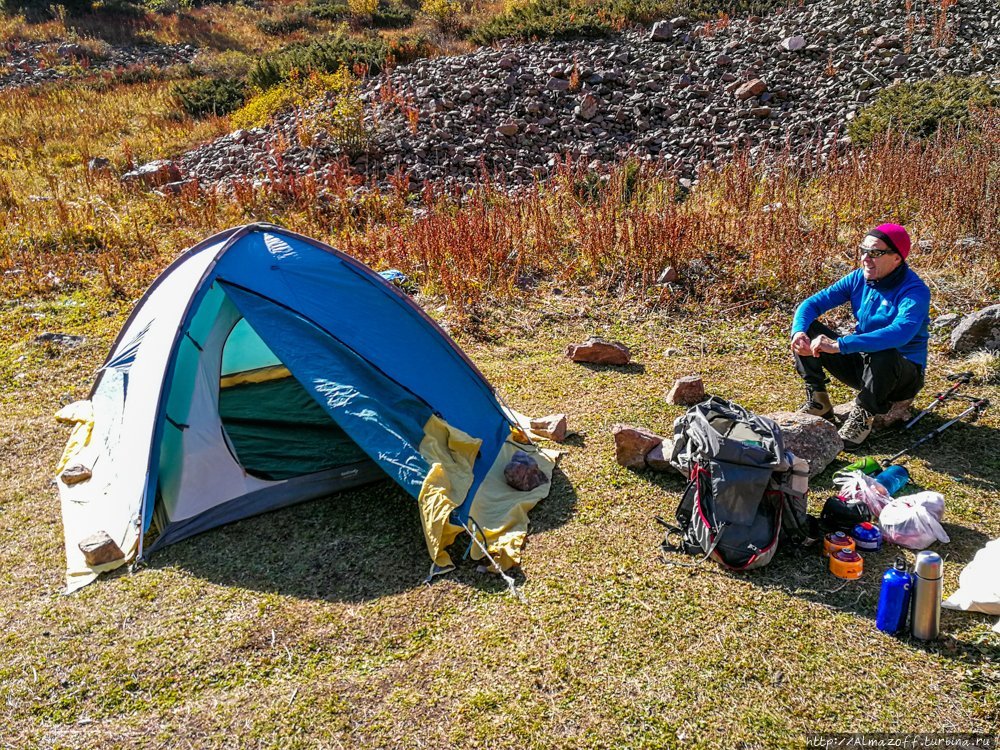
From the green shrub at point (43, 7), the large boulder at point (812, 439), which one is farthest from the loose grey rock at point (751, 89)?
the green shrub at point (43, 7)

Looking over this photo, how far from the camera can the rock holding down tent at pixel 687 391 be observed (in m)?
5.62

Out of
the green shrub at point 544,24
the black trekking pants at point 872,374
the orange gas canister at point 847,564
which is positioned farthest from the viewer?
the green shrub at point 544,24

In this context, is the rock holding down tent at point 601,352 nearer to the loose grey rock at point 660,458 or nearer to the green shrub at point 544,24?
the loose grey rock at point 660,458

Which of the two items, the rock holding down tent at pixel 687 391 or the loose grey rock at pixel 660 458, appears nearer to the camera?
the loose grey rock at pixel 660 458

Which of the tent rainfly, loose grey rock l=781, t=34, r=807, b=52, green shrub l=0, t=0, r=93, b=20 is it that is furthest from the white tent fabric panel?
green shrub l=0, t=0, r=93, b=20

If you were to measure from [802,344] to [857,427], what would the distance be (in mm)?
646

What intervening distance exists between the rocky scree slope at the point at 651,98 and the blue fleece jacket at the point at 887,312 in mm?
5449

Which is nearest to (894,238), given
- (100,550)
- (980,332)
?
(980,332)

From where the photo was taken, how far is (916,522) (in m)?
3.92

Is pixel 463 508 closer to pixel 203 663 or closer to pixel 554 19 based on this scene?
pixel 203 663

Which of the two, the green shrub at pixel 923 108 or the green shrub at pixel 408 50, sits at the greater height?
the green shrub at pixel 408 50

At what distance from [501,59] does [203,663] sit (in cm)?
1271

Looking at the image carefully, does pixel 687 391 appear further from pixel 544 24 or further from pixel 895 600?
pixel 544 24

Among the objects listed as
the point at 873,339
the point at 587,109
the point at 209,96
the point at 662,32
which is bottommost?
the point at 873,339
